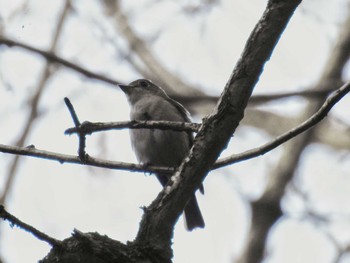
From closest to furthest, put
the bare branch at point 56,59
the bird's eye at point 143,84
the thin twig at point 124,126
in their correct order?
1. the thin twig at point 124,126
2. the bare branch at point 56,59
3. the bird's eye at point 143,84

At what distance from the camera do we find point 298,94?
766 centimetres

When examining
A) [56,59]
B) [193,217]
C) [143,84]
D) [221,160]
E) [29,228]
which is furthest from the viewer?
[143,84]

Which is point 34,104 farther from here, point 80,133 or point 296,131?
point 296,131

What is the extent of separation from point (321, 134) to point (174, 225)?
26.7ft

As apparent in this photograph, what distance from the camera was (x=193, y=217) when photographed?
7.28m

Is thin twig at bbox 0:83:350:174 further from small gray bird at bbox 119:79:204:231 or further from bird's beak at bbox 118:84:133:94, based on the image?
bird's beak at bbox 118:84:133:94

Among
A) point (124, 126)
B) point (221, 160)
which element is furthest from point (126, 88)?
point (124, 126)

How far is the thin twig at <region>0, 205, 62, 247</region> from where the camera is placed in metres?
2.76

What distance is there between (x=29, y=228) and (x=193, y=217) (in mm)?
4582

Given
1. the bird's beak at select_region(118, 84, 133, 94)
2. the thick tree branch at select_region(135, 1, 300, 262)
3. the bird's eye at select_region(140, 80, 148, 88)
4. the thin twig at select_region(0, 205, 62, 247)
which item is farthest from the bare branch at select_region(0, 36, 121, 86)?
the thick tree branch at select_region(135, 1, 300, 262)

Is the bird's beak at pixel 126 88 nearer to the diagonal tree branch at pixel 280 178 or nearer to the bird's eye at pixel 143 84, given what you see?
the bird's eye at pixel 143 84

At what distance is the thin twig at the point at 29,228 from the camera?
9.05ft

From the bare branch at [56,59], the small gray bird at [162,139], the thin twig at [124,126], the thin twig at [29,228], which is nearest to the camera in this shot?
the thin twig at [29,228]

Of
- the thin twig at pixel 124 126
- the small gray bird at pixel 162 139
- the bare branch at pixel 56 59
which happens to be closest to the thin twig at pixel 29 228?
the thin twig at pixel 124 126
